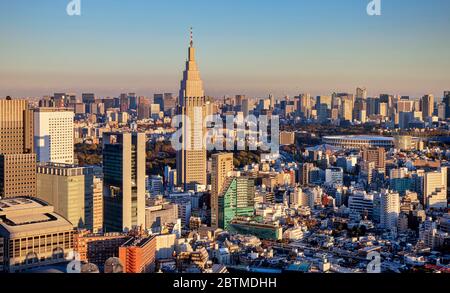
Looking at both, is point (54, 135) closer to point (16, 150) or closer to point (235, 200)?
point (16, 150)

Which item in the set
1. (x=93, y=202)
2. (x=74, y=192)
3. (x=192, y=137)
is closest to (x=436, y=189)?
(x=192, y=137)

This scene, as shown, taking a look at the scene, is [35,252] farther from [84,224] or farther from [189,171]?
[189,171]

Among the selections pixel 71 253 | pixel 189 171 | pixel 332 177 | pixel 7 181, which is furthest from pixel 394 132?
pixel 71 253

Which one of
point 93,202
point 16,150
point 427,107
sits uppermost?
point 427,107

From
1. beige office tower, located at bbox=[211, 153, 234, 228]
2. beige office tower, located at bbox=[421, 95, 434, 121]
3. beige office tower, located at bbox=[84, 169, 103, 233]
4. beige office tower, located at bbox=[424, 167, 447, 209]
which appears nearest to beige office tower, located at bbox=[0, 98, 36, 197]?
beige office tower, located at bbox=[84, 169, 103, 233]

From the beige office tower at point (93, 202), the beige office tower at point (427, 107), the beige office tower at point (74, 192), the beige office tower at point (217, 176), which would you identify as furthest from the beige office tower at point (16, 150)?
the beige office tower at point (427, 107)

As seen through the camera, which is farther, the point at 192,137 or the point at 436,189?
the point at 192,137

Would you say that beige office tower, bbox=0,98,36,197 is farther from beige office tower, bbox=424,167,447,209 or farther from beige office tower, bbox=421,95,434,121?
beige office tower, bbox=421,95,434,121
